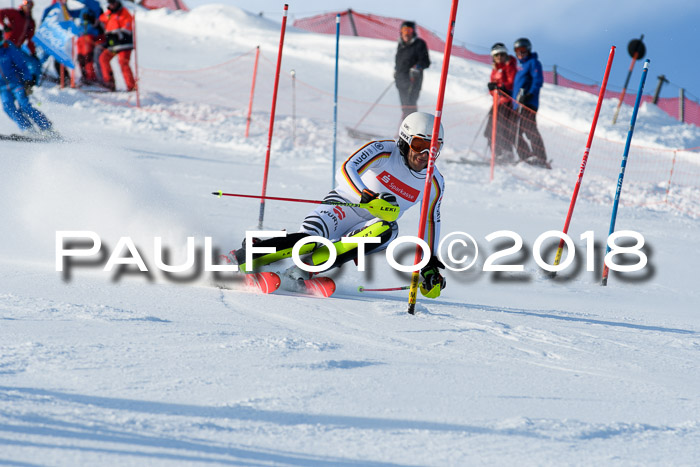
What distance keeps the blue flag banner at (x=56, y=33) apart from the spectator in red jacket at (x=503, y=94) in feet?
24.1

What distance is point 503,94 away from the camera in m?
12.6

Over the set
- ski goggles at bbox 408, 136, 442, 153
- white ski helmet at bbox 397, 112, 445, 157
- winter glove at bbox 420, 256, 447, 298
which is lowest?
winter glove at bbox 420, 256, 447, 298

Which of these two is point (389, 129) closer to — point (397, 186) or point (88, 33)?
point (88, 33)

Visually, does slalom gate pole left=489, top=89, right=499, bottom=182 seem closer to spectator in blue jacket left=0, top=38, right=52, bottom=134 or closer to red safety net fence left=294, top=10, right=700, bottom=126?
spectator in blue jacket left=0, top=38, right=52, bottom=134

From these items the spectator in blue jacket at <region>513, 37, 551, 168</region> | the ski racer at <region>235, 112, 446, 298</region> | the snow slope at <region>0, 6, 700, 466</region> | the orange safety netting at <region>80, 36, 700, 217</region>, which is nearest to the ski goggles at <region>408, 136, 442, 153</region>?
the ski racer at <region>235, 112, 446, 298</region>

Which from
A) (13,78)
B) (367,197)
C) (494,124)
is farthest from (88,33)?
(367,197)

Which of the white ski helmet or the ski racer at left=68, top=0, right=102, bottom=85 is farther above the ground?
the ski racer at left=68, top=0, right=102, bottom=85

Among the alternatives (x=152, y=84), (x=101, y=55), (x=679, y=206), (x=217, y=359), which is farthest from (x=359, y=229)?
(x=152, y=84)

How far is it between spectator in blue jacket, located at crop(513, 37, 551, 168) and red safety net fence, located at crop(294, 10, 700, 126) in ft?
28.3

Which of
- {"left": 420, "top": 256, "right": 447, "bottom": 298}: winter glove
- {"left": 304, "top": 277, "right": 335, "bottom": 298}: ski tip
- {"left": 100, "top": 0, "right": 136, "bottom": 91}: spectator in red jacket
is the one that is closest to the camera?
{"left": 420, "top": 256, "right": 447, "bottom": 298}: winter glove

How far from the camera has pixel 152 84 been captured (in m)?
16.4

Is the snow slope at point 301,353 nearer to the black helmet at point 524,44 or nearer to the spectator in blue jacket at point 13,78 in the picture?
the spectator in blue jacket at point 13,78

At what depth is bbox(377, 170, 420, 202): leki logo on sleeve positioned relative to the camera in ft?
17.4

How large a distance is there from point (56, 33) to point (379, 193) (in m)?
10.2
